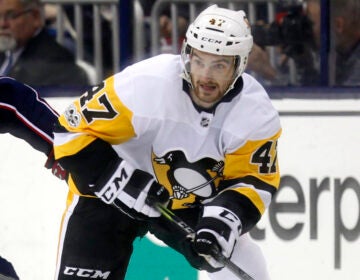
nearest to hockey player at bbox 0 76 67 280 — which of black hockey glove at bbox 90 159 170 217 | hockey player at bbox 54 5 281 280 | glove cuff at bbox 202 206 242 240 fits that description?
hockey player at bbox 54 5 281 280

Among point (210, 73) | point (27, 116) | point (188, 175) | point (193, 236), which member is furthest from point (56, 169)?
point (210, 73)

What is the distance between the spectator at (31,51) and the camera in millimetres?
5352

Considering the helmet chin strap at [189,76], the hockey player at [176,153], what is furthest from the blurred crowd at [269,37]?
the helmet chin strap at [189,76]

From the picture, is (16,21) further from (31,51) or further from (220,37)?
(220,37)

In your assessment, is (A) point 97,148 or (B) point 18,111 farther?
(B) point 18,111

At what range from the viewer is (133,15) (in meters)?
5.39

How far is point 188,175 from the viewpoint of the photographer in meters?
4.16

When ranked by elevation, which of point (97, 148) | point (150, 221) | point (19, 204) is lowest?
point (19, 204)

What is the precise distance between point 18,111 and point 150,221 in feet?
2.42

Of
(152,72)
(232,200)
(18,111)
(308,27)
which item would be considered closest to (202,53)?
(152,72)

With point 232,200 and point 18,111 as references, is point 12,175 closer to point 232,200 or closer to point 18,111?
point 18,111

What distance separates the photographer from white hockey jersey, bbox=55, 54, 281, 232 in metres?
4.01

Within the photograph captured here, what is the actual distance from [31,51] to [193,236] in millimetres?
1710

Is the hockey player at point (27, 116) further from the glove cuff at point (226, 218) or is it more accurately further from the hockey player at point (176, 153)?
the glove cuff at point (226, 218)
